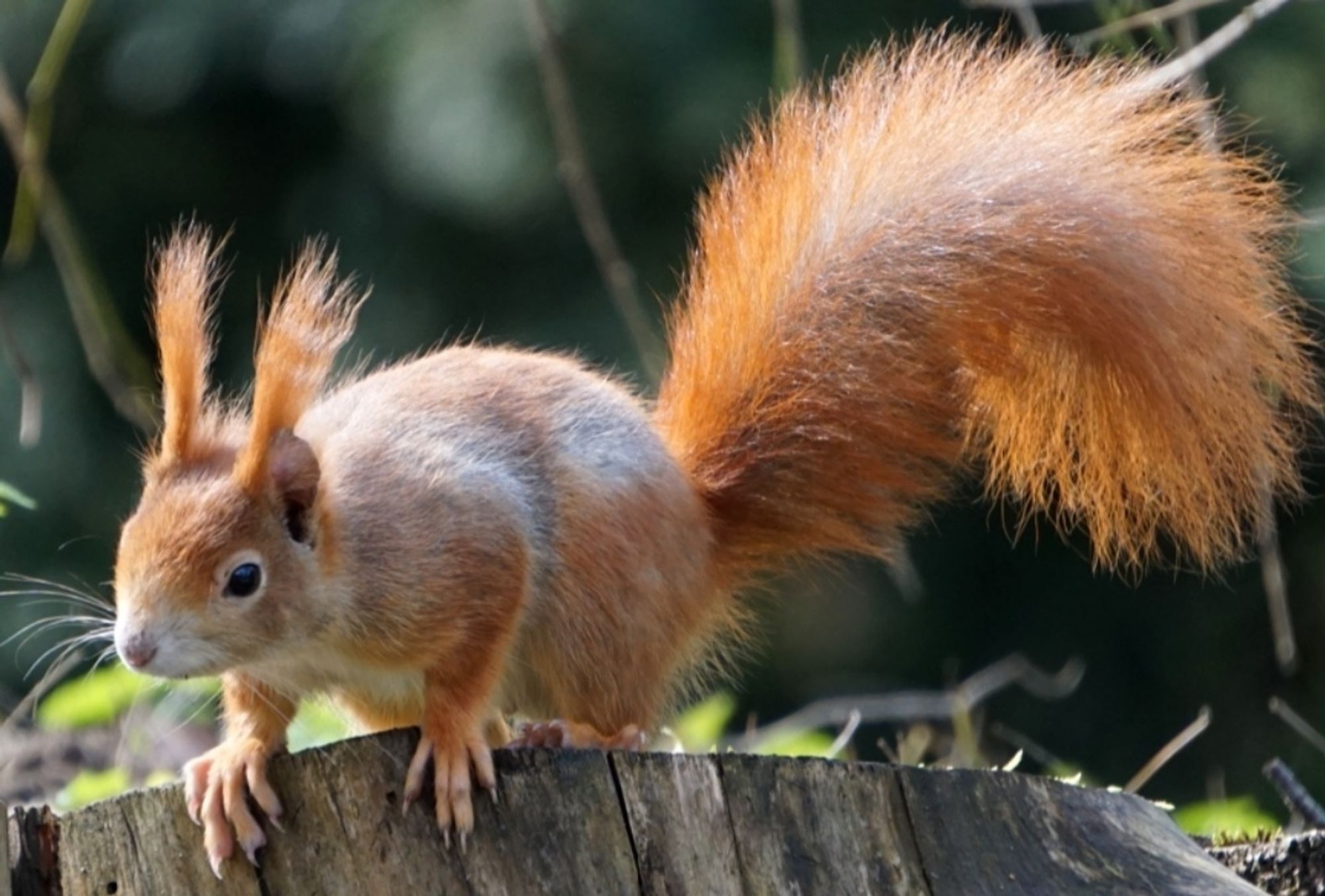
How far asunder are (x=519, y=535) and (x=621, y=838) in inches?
15.3

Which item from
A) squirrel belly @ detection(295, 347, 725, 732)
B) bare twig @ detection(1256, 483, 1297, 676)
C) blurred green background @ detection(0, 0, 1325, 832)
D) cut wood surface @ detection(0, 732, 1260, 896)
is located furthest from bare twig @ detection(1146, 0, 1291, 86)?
blurred green background @ detection(0, 0, 1325, 832)

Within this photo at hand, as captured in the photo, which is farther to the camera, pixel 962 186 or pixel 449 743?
pixel 962 186

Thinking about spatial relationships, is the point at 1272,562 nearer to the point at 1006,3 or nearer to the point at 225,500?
the point at 1006,3

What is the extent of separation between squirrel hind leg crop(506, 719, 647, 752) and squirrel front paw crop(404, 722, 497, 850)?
0.15 meters

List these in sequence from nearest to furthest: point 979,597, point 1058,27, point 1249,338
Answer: point 1249,338 → point 1058,27 → point 979,597

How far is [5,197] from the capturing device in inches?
154

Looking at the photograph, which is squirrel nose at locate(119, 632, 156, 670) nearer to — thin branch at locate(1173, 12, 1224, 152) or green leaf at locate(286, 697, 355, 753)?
green leaf at locate(286, 697, 355, 753)

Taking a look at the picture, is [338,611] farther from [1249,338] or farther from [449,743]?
[1249,338]

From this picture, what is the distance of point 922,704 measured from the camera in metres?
3.06

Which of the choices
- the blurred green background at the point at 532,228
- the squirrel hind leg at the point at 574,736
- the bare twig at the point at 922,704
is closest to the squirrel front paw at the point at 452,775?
the squirrel hind leg at the point at 574,736

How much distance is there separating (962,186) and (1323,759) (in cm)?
238

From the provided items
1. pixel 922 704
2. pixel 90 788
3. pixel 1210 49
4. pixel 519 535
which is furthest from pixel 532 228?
pixel 519 535

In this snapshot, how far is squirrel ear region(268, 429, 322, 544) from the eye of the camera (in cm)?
155

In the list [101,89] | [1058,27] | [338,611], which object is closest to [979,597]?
[1058,27]
